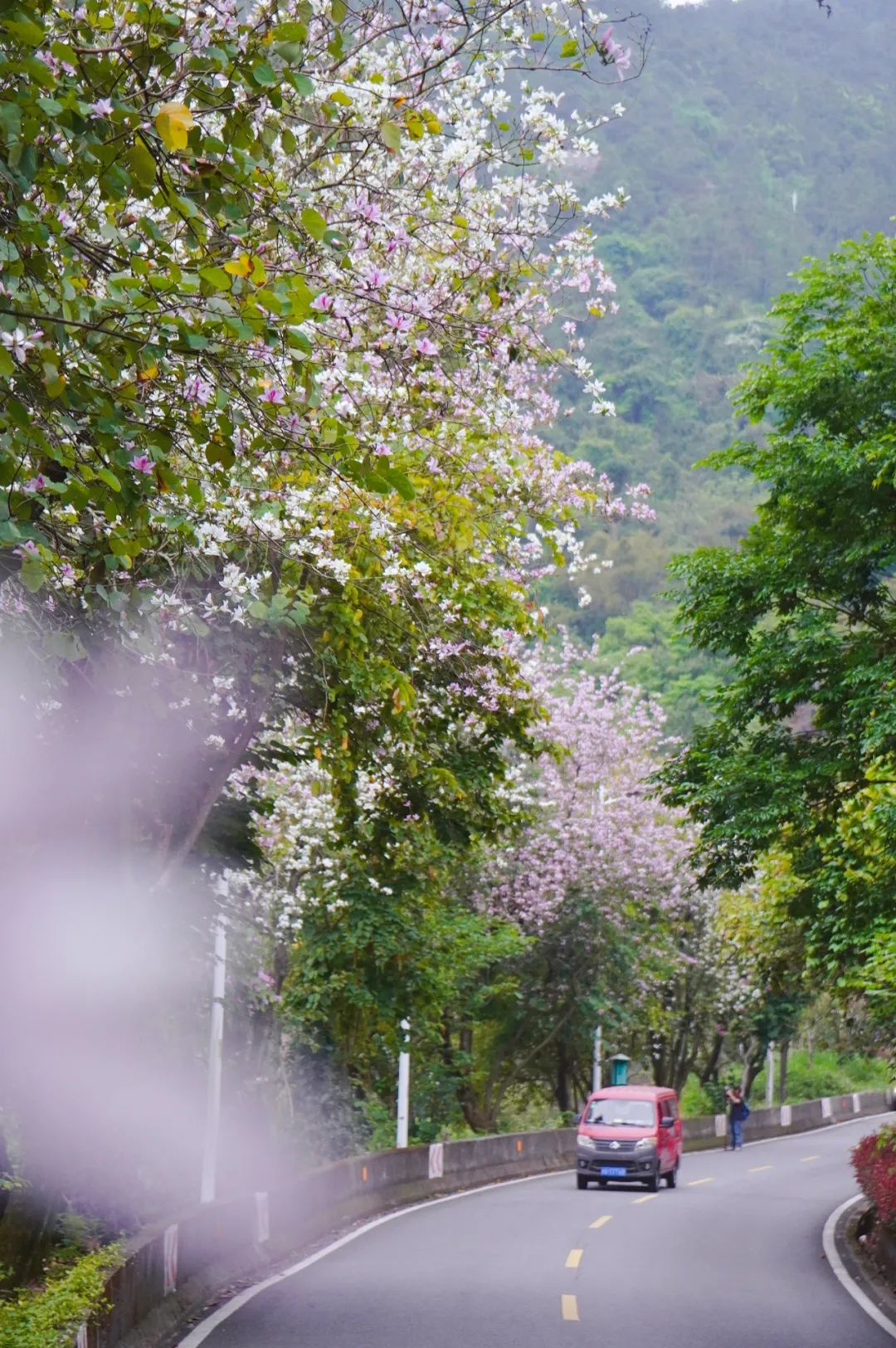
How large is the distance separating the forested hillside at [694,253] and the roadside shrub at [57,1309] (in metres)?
64.5

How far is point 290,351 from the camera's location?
704 cm

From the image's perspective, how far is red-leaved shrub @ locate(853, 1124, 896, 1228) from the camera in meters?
16.5

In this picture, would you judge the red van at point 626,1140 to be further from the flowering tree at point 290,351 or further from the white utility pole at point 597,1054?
the flowering tree at point 290,351

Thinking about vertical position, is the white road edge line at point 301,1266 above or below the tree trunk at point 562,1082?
below

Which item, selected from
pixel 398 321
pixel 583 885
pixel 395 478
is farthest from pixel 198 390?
pixel 583 885

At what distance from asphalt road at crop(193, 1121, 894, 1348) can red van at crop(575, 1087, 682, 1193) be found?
1803 millimetres

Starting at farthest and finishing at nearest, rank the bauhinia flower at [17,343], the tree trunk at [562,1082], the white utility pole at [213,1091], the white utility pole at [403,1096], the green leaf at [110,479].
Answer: the tree trunk at [562,1082]
the white utility pole at [403,1096]
the white utility pole at [213,1091]
the green leaf at [110,479]
the bauhinia flower at [17,343]

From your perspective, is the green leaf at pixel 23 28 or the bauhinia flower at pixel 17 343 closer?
the green leaf at pixel 23 28

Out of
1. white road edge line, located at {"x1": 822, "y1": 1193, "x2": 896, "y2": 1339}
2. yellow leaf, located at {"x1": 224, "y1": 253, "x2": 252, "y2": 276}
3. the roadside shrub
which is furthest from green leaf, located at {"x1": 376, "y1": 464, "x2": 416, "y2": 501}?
white road edge line, located at {"x1": 822, "y1": 1193, "x2": 896, "y2": 1339}

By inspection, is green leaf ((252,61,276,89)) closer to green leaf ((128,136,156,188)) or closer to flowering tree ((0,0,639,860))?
Answer: flowering tree ((0,0,639,860))

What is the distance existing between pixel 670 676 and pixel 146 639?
73305 mm

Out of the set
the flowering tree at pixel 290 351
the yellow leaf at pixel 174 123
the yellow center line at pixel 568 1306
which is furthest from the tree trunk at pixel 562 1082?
the yellow leaf at pixel 174 123

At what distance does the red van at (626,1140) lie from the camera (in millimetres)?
28097

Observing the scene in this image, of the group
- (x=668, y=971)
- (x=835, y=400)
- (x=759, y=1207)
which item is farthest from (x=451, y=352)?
(x=668, y=971)
